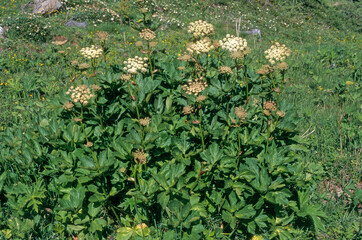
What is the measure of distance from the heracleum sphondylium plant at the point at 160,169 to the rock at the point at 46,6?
9755 mm

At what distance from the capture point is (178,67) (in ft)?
10.5

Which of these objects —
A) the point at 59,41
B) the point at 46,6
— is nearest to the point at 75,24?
the point at 46,6

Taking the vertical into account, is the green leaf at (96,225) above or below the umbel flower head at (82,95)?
below

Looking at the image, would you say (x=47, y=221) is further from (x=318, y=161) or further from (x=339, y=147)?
(x=339, y=147)

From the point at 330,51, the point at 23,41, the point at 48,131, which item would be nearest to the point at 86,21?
the point at 23,41

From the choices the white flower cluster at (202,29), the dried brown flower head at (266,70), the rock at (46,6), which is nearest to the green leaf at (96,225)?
the dried brown flower head at (266,70)

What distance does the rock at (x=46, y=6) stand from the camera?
11.2 meters

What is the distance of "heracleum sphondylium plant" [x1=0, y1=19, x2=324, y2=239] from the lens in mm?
2475

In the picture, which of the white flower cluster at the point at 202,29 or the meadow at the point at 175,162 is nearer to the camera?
the meadow at the point at 175,162

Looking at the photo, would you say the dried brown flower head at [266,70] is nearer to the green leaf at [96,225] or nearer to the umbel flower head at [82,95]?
the umbel flower head at [82,95]

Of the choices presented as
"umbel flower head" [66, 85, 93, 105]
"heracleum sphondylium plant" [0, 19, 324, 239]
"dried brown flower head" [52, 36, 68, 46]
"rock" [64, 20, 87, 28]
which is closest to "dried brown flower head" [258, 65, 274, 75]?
"heracleum sphondylium plant" [0, 19, 324, 239]

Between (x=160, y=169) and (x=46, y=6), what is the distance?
11.1 meters

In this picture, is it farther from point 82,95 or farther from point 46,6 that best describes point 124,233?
point 46,6

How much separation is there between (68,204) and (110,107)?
0.96m
